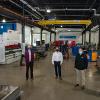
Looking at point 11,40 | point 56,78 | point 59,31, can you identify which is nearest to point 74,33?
point 59,31

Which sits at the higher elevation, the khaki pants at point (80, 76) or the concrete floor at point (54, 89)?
the khaki pants at point (80, 76)

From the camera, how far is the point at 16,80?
1030 centimetres

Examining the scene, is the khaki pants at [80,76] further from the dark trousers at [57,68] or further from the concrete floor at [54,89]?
the dark trousers at [57,68]

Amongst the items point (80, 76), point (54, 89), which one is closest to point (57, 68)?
point (80, 76)

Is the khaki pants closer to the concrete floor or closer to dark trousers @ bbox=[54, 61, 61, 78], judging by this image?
the concrete floor

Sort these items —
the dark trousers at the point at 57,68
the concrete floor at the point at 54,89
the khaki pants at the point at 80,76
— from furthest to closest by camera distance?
the dark trousers at the point at 57,68 → the khaki pants at the point at 80,76 → the concrete floor at the point at 54,89

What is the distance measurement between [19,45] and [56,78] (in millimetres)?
9467

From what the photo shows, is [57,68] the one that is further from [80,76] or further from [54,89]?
[54,89]

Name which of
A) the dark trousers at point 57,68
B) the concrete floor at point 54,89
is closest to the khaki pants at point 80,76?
the concrete floor at point 54,89

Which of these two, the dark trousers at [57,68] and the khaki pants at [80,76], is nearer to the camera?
the khaki pants at [80,76]

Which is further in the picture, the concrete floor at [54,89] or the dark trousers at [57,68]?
the dark trousers at [57,68]

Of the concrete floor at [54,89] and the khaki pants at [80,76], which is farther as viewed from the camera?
the khaki pants at [80,76]

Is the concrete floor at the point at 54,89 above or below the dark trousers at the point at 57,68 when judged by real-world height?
below

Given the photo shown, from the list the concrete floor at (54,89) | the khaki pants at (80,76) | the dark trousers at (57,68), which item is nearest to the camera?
the concrete floor at (54,89)
